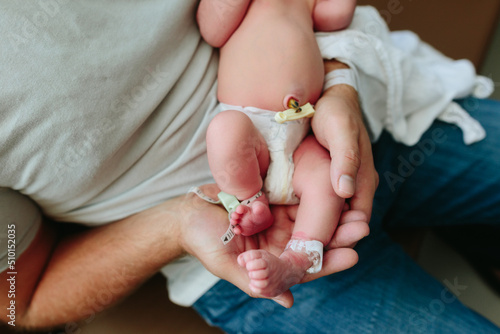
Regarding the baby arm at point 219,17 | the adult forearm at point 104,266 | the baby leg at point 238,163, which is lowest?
the adult forearm at point 104,266

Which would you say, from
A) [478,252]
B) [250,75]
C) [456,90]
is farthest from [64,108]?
[478,252]

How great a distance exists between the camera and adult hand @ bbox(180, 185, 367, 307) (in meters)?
0.53

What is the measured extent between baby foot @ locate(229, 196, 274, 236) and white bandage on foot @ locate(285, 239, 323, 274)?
0.07m

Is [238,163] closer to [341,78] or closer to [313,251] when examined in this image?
[313,251]

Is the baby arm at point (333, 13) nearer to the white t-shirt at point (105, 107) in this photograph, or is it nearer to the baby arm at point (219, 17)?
the white t-shirt at point (105, 107)

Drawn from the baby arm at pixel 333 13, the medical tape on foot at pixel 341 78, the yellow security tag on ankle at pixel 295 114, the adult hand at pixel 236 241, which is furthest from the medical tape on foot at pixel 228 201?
the baby arm at pixel 333 13

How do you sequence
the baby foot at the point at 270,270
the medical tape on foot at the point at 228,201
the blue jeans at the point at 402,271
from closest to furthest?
the baby foot at the point at 270,270 < the medical tape on foot at the point at 228,201 < the blue jeans at the point at 402,271

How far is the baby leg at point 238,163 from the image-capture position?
0.55 metres

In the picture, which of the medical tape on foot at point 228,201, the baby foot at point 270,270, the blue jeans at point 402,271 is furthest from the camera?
the blue jeans at point 402,271

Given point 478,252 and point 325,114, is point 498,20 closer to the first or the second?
point 478,252

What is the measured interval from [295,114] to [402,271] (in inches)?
16.7

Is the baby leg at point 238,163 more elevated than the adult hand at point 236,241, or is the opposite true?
the baby leg at point 238,163

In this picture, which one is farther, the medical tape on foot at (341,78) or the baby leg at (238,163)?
the medical tape on foot at (341,78)

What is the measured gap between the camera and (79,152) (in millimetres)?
569
